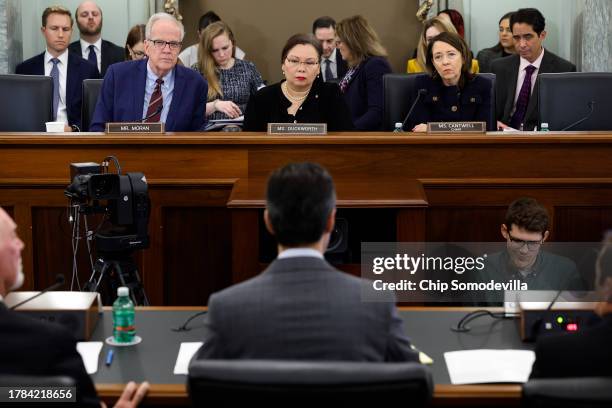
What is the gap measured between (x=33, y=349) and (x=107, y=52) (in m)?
5.78

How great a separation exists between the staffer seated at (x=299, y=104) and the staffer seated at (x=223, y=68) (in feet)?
4.18

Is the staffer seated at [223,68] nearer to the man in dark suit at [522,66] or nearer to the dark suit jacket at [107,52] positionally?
the dark suit jacket at [107,52]

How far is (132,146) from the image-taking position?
14.8ft

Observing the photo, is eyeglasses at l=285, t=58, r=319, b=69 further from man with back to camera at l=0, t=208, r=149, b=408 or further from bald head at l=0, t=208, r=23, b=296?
man with back to camera at l=0, t=208, r=149, b=408

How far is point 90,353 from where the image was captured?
252 cm

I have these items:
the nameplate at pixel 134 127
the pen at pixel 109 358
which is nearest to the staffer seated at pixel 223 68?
the nameplate at pixel 134 127

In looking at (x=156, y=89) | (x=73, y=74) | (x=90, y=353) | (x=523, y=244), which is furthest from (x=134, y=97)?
(x=90, y=353)

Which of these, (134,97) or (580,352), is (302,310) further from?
(134,97)

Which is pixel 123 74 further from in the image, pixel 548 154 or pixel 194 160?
pixel 548 154

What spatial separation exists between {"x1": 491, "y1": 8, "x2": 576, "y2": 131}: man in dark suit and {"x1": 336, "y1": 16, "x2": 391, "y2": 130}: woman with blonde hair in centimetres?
81

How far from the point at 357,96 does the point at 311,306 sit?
432 centimetres

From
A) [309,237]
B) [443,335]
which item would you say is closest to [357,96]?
[443,335]

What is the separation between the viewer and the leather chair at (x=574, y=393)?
1775 millimetres

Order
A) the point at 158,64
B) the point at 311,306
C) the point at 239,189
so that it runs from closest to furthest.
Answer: the point at 311,306 → the point at 239,189 → the point at 158,64
